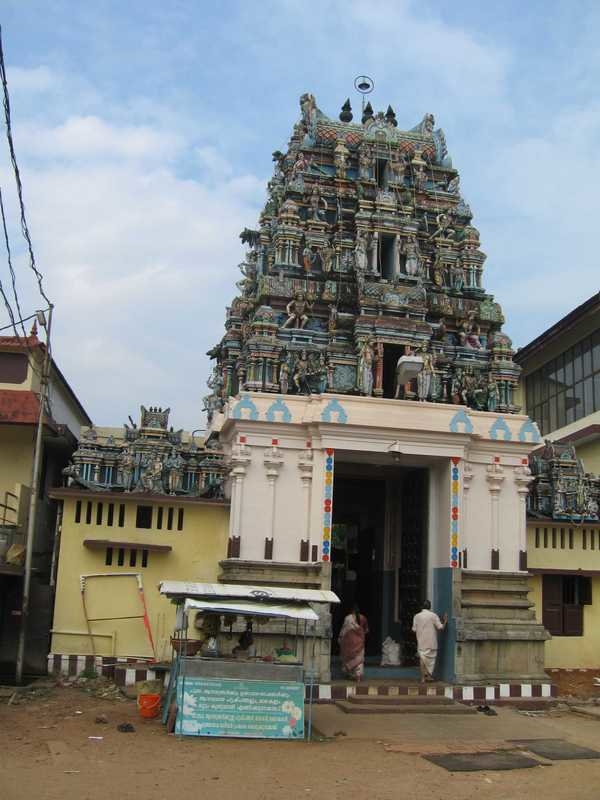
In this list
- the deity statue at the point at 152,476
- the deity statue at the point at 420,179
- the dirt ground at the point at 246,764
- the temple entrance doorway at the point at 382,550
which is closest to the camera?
the dirt ground at the point at 246,764

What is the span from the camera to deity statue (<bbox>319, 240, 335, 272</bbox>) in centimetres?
1967

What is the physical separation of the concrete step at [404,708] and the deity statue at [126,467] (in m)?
6.22

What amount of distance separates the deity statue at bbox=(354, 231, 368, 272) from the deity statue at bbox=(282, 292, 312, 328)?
1498 mm

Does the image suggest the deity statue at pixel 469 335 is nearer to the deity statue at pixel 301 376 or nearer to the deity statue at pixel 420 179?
the deity statue at pixel 420 179

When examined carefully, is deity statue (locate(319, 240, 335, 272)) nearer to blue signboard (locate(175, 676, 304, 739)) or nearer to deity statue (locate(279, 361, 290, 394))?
deity statue (locate(279, 361, 290, 394))

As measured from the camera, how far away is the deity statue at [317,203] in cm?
2036

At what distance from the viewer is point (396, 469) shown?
2034 centimetres

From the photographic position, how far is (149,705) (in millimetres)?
13367

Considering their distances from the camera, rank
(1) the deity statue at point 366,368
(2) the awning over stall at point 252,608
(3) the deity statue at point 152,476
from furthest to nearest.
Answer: (1) the deity statue at point 366,368 < (3) the deity statue at point 152,476 < (2) the awning over stall at point 252,608

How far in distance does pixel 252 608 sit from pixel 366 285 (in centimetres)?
885

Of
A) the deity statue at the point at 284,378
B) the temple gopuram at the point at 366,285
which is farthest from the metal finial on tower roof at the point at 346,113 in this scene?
the deity statue at the point at 284,378

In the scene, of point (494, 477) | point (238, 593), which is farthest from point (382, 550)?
point (238, 593)

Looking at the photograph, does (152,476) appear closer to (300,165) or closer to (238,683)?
(238,683)

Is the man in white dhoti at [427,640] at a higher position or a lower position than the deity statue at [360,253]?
lower
